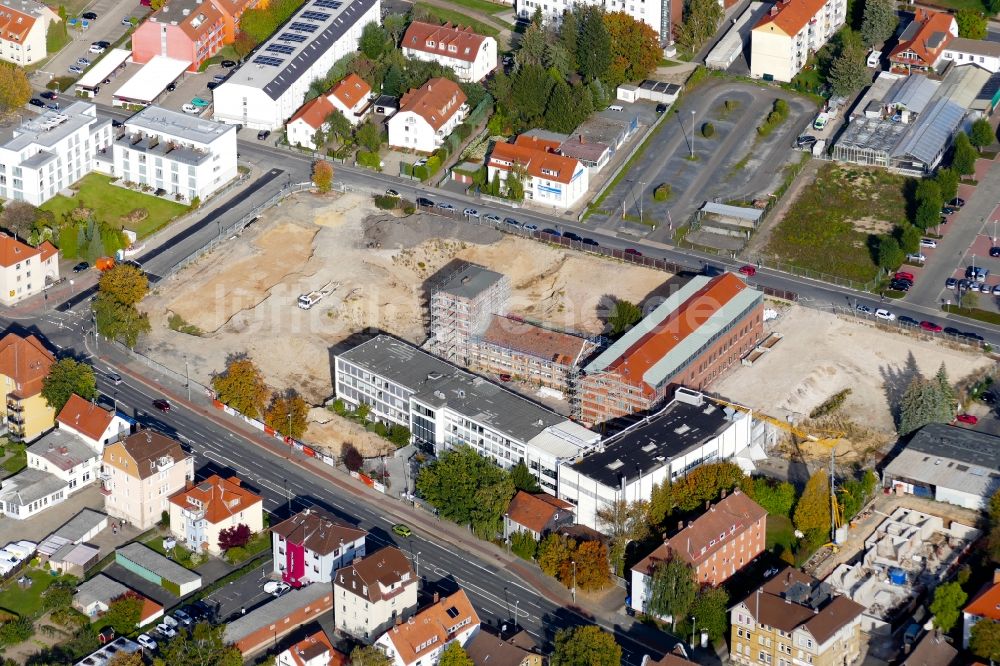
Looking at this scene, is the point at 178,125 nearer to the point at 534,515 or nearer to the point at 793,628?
the point at 534,515

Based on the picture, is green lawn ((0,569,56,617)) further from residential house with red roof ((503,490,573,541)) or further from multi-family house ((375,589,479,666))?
residential house with red roof ((503,490,573,541))

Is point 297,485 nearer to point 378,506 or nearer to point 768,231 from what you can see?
point 378,506

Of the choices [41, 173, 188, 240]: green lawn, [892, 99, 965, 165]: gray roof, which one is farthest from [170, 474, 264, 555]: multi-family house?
[892, 99, 965, 165]: gray roof

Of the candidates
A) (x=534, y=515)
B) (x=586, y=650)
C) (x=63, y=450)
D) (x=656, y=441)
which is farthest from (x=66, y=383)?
(x=586, y=650)

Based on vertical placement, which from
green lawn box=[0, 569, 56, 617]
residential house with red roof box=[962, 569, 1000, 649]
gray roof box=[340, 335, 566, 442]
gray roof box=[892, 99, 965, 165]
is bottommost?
green lawn box=[0, 569, 56, 617]

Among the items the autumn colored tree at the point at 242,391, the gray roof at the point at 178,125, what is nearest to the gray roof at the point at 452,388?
the autumn colored tree at the point at 242,391

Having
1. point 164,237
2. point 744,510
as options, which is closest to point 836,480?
point 744,510
